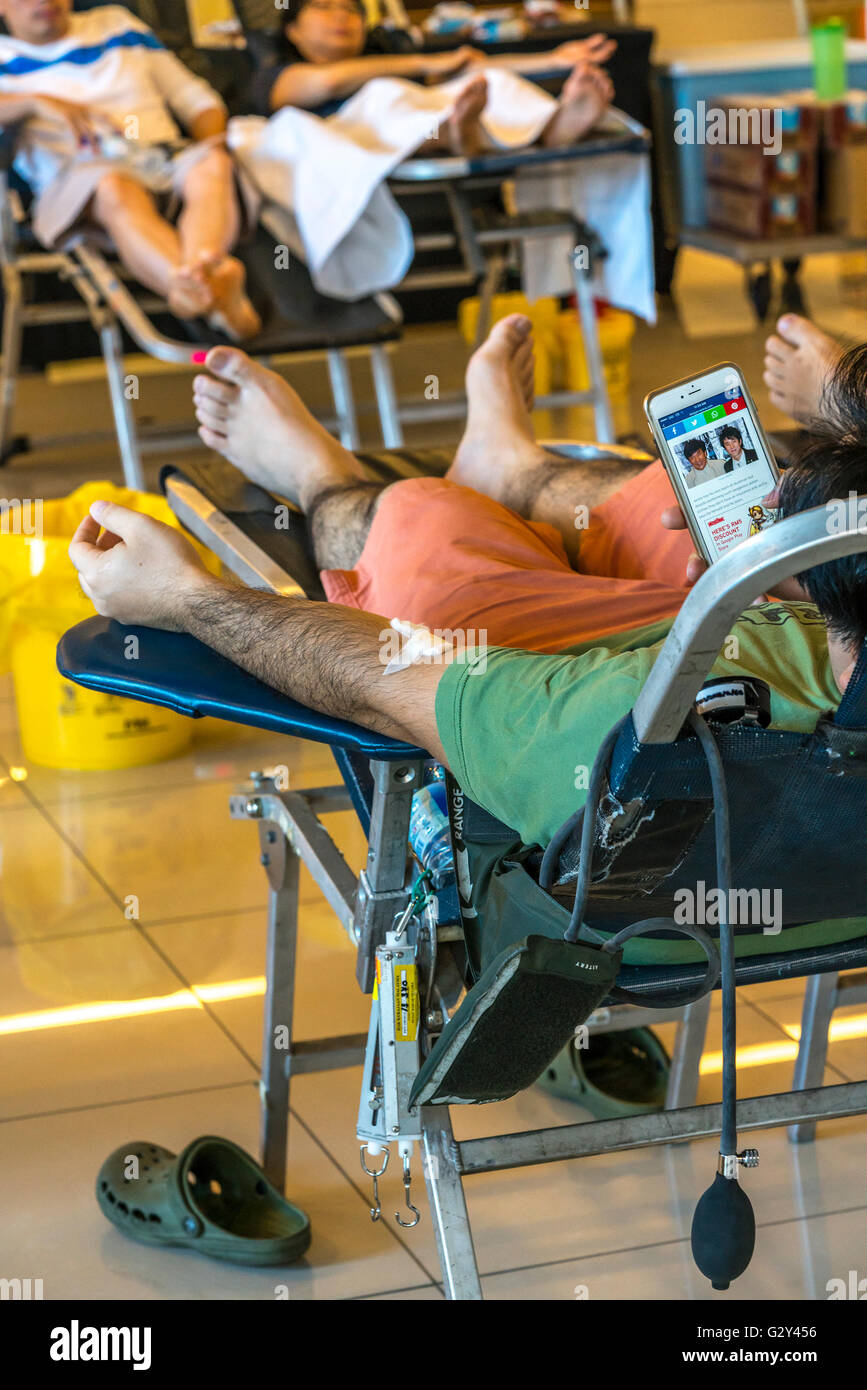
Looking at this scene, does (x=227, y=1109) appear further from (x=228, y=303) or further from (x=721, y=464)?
(x=228, y=303)

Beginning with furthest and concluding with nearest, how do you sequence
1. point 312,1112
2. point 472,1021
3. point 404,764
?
point 312,1112, point 404,764, point 472,1021

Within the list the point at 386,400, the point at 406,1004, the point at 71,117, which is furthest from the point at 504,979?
the point at 71,117

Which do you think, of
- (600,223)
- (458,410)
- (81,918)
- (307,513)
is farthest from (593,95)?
(81,918)

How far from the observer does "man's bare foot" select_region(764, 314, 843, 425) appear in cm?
190

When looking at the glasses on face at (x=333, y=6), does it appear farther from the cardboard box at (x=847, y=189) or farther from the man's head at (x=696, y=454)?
the man's head at (x=696, y=454)

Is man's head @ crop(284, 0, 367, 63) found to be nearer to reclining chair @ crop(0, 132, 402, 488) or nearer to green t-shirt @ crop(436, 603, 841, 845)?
reclining chair @ crop(0, 132, 402, 488)

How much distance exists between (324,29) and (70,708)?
7.38 feet

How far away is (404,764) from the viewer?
1.19m

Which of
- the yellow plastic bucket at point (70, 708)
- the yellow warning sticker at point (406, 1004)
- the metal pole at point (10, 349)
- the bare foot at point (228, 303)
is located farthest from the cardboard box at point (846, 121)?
the yellow warning sticker at point (406, 1004)

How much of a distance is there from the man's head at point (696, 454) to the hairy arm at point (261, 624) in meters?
0.30

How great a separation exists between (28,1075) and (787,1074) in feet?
2.80

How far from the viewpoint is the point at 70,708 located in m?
2.57

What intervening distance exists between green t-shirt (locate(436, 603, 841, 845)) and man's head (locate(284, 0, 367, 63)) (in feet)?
10.8

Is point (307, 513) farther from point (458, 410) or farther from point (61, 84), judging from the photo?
point (61, 84)
